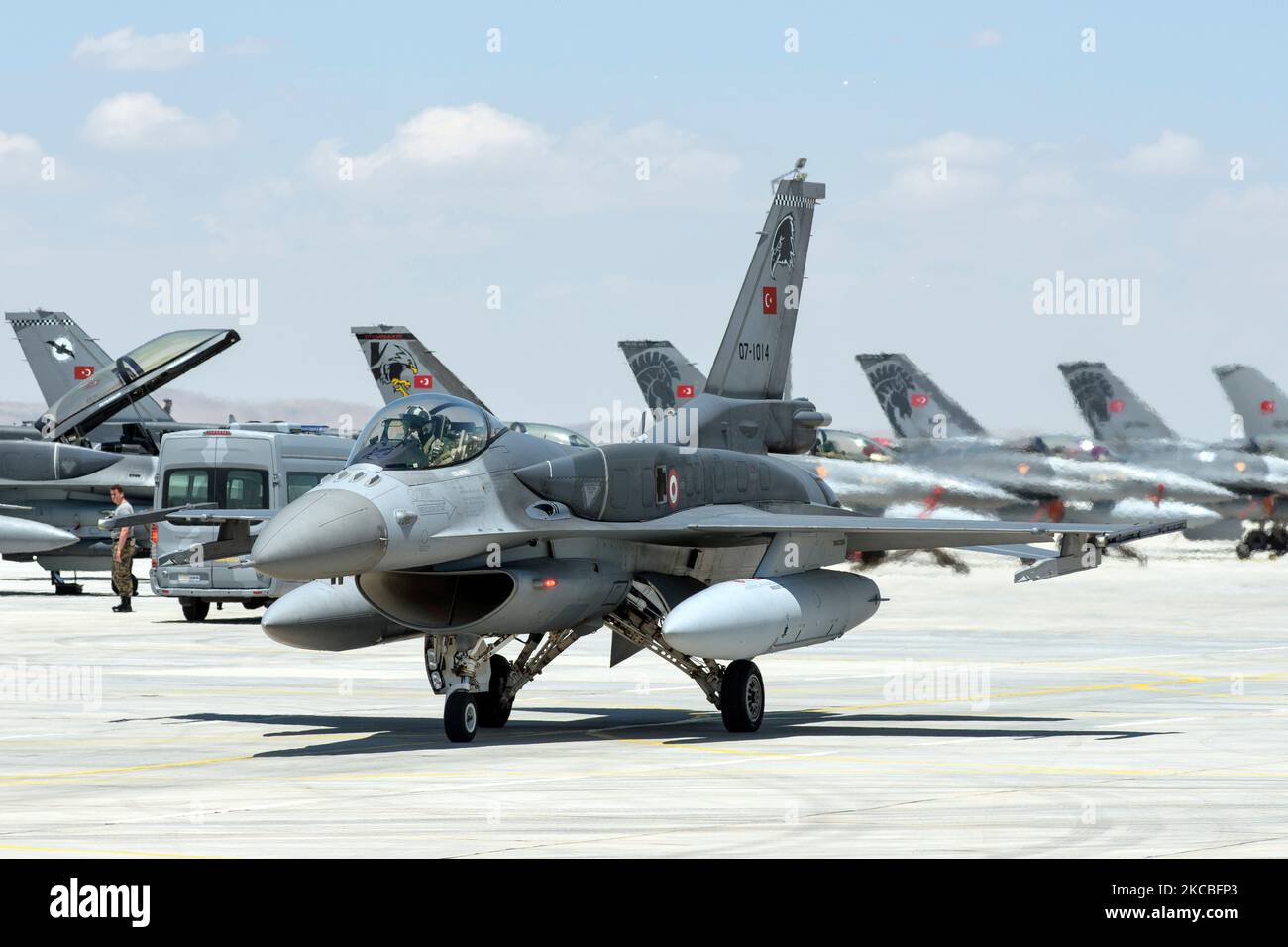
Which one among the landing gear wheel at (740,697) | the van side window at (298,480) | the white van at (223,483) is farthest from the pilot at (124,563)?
the landing gear wheel at (740,697)

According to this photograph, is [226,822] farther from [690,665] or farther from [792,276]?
[792,276]

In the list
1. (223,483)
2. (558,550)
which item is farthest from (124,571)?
(558,550)

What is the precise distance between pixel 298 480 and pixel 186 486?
1.97 metres

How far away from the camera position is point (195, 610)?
3288 cm

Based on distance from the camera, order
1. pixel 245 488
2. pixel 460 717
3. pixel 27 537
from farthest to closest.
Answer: pixel 27 537
pixel 245 488
pixel 460 717

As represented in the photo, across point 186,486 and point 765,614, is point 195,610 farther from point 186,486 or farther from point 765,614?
point 765,614

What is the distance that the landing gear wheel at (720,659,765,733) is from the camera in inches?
650

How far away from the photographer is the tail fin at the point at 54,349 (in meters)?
51.4

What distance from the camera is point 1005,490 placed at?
54.1 m

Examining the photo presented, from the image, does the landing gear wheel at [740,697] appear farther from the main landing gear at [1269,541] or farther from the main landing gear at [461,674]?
the main landing gear at [1269,541]

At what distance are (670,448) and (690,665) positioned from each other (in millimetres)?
2052
